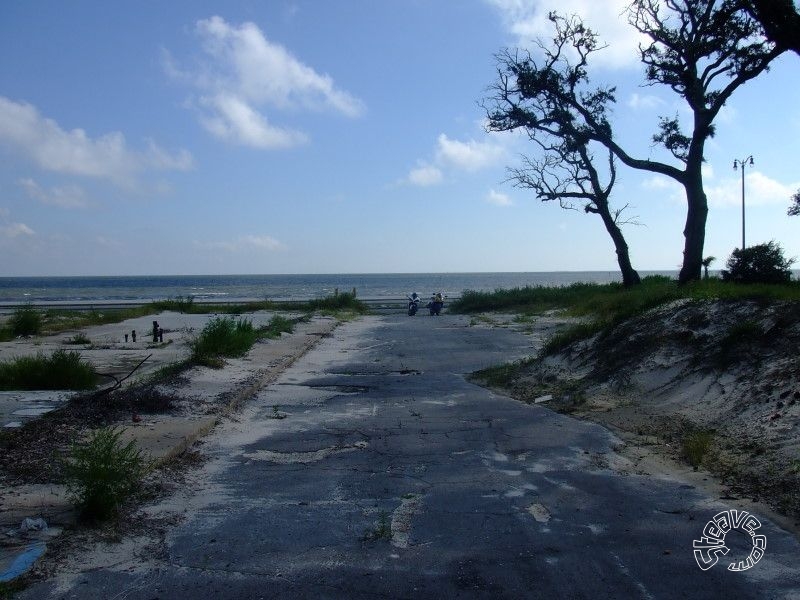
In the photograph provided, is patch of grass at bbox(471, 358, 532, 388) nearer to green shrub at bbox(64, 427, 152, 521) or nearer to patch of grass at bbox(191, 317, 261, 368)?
patch of grass at bbox(191, 317, 261, 368)

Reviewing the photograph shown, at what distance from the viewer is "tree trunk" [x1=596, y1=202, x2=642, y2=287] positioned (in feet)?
109

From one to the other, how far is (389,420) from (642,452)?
10.9 ft

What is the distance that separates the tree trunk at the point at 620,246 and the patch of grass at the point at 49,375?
25866mm

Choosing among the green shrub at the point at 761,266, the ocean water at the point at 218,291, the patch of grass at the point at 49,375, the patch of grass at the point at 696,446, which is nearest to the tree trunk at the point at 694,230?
the green shrub at the point at 761,266

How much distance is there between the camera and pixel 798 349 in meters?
9.01

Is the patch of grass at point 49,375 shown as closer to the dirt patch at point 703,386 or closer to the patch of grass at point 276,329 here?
the dirt patch at point 703,386

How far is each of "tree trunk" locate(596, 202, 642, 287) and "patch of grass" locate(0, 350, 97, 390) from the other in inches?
1018

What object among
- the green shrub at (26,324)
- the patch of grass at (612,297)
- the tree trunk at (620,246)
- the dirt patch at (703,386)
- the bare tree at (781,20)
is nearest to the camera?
the dirt patch at (703,386)

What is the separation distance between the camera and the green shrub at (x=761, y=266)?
17125mm

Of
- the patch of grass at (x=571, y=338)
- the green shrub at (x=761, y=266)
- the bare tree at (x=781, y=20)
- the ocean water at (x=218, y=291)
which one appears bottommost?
the ocean water at (x=218, y=291)

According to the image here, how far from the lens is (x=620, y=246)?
1324 inches

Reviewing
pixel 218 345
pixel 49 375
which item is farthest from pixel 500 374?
pixel 49 375

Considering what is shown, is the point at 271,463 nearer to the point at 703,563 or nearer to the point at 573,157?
the point at 703,563

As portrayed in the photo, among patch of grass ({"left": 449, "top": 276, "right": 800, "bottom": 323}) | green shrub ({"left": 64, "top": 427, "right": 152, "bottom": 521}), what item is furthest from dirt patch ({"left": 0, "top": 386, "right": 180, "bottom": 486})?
patch of grass ({"left": 449, "top": 276, "right": 800, "bottom": 323})
